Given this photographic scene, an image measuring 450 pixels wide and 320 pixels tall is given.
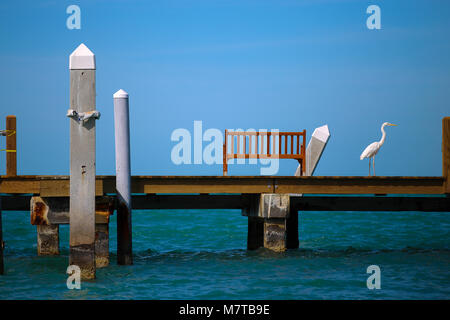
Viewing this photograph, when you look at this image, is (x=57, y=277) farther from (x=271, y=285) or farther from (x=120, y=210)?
(x=271, y=285)

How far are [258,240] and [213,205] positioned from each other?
1.42 m

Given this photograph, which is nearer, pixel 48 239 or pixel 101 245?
pixel 101 245

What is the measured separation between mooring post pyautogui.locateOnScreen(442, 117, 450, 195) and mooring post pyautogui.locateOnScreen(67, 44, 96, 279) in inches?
336

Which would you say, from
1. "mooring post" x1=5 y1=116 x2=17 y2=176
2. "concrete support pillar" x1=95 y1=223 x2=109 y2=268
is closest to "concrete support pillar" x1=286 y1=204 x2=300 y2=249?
"concrete support pillar" x1=95 y1=223 x2=109 y2=268

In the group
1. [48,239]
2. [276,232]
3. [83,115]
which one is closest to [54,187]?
[83,115]

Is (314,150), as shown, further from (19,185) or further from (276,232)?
(19,185)

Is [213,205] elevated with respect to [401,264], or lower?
elevated

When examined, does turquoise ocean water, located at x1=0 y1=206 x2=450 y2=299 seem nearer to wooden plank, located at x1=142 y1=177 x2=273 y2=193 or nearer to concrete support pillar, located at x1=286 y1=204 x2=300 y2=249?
concrete support pillar, located at x1=286 y1=204 x2=300 y2=249

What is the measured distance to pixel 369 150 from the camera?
1764 centimetres

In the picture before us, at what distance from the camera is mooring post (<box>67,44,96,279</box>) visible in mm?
11258

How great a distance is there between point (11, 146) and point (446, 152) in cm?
1020

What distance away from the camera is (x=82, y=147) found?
11242mm
